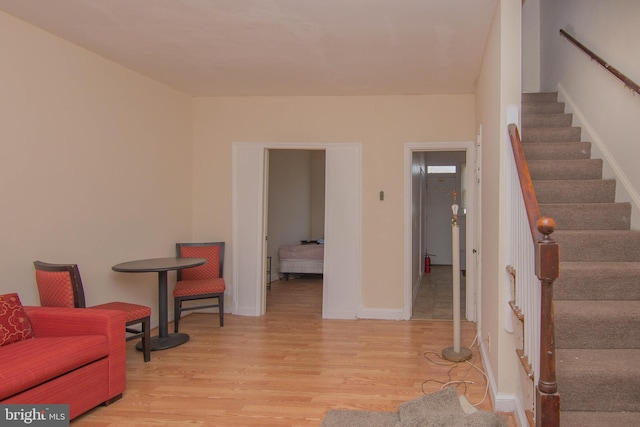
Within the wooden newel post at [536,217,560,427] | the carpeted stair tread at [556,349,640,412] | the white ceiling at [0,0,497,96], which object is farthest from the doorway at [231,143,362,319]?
the wooden newel post at [536,217,560,427]

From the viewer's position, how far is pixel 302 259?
772 cm

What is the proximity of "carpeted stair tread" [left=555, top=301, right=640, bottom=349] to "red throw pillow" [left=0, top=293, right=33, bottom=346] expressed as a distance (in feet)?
10.5

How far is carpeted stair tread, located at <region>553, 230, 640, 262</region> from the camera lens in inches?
118

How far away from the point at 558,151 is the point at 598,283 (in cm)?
161

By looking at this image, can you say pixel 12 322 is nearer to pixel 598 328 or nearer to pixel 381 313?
pixel 598 328

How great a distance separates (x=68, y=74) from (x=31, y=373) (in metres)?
2.47

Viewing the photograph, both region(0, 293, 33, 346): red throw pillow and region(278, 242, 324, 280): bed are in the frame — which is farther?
region(278, 242, 324, 280): bed

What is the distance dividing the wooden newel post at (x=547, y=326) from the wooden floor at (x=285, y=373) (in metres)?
1.16

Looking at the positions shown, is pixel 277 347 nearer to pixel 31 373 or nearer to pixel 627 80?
pixel 31 373

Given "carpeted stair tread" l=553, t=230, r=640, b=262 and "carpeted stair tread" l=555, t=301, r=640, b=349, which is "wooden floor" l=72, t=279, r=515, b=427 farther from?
"carpeted stair tread" l=553, t=230, r=640, b=262

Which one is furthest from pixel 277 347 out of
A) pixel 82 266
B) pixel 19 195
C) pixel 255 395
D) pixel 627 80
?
pixel 627 80

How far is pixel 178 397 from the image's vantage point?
3078 mm

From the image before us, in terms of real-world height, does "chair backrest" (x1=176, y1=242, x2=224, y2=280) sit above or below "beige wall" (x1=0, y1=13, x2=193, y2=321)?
below

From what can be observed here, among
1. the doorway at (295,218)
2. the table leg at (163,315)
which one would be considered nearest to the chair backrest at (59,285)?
the table leg at (163,315)
